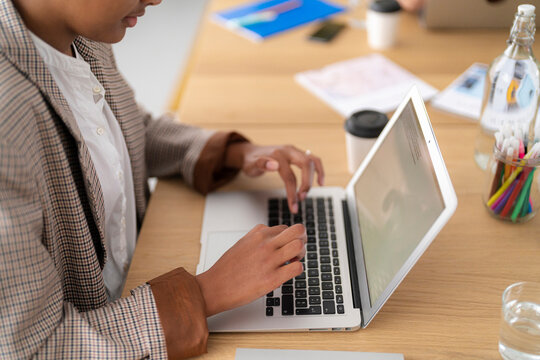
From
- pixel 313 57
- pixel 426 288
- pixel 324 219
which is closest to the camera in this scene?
pixel 426 288

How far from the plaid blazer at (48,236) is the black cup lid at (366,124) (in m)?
0.49

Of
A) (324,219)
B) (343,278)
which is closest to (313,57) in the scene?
(324,219)

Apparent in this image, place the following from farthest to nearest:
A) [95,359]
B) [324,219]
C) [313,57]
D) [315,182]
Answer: [313,57]
[315,182]
[324,219]
[95,359]

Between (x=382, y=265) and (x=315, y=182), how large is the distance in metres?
0.33

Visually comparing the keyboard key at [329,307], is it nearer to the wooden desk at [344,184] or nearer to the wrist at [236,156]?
the wooden desk at [344,184]

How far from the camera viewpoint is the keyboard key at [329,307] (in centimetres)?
81

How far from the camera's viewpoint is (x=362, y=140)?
109 cm

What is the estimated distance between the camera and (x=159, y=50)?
10.9 feet

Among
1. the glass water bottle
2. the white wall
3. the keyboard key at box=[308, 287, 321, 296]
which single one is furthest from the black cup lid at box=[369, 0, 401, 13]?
the white wall

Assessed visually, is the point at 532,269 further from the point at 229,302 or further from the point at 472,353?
the point at 229,302

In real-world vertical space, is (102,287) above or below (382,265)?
below

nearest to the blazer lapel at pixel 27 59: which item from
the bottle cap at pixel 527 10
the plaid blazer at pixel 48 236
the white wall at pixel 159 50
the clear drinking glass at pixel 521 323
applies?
the plaid blazer at pixel 48 236

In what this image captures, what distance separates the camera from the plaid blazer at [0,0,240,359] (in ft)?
2.22

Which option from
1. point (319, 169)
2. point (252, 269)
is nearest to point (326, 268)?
point (252, 269)
